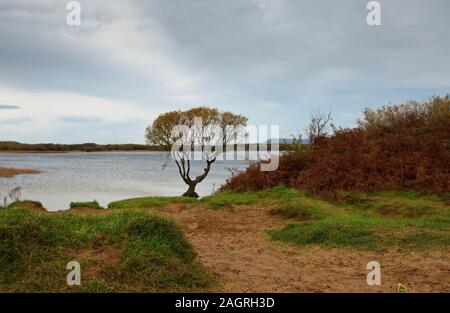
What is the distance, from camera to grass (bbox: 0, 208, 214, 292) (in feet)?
19.5

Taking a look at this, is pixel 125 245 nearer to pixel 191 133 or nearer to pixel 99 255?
pixel 99 255

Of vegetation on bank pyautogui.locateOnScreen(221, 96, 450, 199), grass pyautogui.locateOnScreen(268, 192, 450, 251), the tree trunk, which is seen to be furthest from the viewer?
the tree trunk


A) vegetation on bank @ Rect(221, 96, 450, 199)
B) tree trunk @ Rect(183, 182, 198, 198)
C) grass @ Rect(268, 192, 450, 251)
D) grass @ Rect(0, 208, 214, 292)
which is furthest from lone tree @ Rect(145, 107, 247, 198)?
grass @ Rect(0, 208, 214, 292)

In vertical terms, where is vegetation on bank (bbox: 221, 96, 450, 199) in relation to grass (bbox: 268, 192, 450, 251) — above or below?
above

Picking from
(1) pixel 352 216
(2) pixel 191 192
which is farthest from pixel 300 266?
(2) pixel 191 192

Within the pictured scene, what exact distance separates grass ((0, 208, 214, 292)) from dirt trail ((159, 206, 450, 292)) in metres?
0.79

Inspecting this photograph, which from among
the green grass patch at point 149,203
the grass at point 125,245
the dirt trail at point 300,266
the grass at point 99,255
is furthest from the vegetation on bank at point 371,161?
the grass at point 99,255

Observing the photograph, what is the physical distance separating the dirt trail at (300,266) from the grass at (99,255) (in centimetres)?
79

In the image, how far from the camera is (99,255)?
21.2ft

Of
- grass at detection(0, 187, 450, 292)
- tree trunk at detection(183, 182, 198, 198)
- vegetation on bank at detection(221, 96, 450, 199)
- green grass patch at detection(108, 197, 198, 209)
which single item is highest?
vegetation on bank at detection(221, 96, 450, 199)

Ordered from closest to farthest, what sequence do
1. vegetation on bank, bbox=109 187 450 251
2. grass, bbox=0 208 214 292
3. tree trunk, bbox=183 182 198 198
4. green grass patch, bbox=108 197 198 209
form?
grass, bbox=0 208 214 292
vegetation on bank, bbox=109 187 450 251
green grass patch, bbox=108 197 198 209
tree trunk, bbox=183 182 198 198

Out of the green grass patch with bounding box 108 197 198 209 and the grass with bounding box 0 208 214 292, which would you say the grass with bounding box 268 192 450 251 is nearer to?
the grass with bounding box 0 208 214 292

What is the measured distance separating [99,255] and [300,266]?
3.40m
